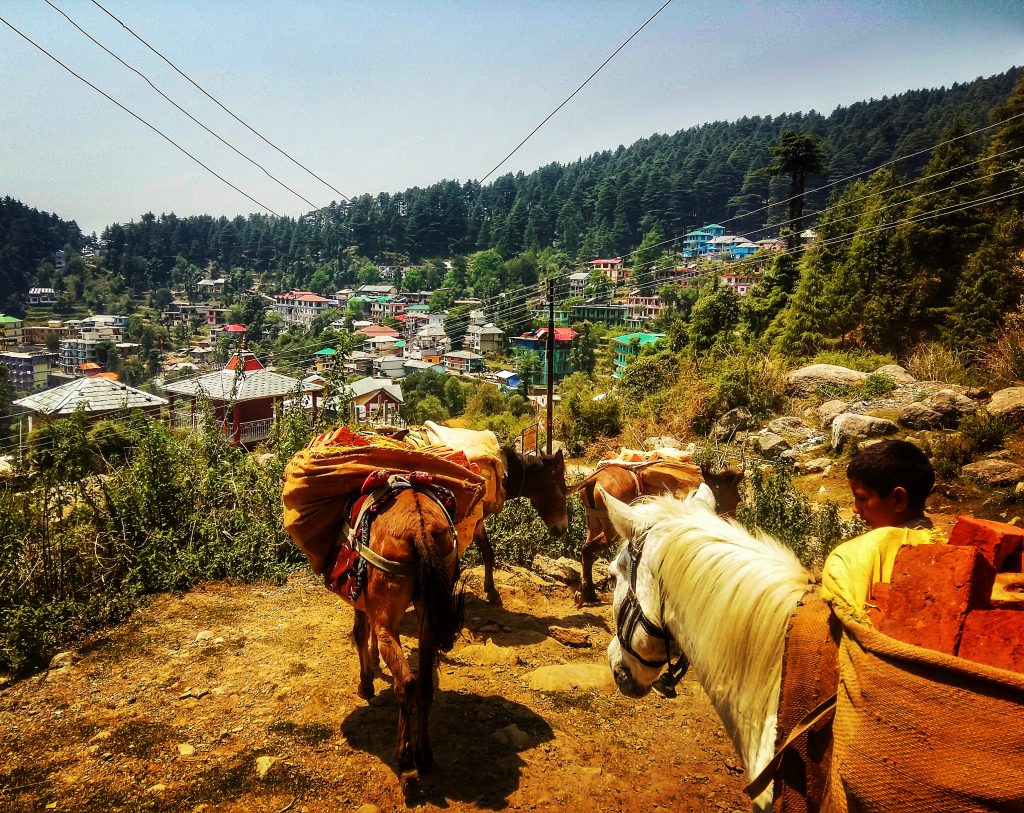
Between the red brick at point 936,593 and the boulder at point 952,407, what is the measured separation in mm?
13254

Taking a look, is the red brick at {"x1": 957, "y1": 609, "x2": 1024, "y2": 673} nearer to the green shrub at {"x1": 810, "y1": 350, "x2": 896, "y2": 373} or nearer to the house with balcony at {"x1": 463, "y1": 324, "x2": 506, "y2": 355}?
the green shrub at {"x1": 810, "y1": 350, "x2": 896, "y2": 373}

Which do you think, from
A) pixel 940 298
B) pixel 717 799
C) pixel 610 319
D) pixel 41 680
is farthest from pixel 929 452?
pixel 610 319

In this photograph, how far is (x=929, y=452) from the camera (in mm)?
10898

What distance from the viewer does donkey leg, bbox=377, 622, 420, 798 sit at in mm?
3026

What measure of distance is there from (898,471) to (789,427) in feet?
46.1

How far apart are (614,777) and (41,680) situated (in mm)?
3911

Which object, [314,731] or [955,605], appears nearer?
[955,605]

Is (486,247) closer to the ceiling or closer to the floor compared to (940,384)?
closer to the ceiling

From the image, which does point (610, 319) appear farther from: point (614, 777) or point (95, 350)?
point (614, 777)

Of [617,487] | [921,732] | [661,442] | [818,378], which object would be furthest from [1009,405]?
[921,732]

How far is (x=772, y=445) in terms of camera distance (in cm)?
1434

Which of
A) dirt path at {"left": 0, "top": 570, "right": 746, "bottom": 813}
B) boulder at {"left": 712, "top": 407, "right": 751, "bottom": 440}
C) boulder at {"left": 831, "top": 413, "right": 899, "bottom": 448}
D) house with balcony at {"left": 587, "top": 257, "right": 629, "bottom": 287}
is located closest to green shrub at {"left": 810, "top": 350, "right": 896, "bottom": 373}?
boulder at {"left": 712, "top": 407, "right": 751, "bottom": 440}

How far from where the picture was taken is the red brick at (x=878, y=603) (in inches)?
60.1

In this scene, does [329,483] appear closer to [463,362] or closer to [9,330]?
[9,330]
